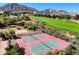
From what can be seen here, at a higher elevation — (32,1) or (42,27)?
(32,1)

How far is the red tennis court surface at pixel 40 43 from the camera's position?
289 cm

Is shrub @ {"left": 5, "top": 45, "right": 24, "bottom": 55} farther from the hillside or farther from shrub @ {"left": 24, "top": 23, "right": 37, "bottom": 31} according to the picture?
the hillside

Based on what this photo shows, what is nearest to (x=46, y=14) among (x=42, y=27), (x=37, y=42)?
(x=42, y=27)

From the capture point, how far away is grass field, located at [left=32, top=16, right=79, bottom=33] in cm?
295

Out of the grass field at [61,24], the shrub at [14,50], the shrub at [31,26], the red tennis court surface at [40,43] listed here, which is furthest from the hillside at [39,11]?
the shrub at [14,50]

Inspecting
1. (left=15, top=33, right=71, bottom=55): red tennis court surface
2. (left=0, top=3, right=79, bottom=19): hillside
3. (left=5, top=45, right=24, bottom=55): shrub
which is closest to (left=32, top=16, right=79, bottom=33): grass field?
(left=0, top=3, right=79, bottom=19): hillside

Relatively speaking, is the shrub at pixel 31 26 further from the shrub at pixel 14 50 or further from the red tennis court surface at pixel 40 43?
the shrub at pixel 14 50

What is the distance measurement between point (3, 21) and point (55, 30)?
2.53 ft

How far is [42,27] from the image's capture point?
120 inches

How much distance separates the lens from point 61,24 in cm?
302

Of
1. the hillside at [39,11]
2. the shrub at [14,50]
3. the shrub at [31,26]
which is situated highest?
the hillside at [39,11]

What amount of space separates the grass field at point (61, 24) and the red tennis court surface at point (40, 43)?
0.61 ft

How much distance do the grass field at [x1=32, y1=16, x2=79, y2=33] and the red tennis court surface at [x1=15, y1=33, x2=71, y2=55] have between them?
0.19 m
